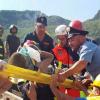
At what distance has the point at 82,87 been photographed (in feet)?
19.3

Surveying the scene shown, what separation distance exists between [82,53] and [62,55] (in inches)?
81.3

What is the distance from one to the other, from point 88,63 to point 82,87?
315mm

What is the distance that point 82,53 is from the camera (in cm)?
575

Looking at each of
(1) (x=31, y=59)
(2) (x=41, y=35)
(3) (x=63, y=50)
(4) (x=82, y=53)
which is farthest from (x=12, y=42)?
(4) (x=82, y=53)

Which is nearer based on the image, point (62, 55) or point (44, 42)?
point (62, 55)

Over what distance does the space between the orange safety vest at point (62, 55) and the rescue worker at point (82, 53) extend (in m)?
1.69

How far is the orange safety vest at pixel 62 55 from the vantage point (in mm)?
Result: 7678

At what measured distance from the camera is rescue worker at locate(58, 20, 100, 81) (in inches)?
225

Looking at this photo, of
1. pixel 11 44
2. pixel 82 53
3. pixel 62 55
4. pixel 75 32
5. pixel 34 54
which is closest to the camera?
pixel 82 53

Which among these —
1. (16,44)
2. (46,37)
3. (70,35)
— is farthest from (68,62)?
(16,44)

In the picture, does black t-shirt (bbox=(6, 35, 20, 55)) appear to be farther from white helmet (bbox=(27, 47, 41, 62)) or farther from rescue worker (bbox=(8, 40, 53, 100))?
white helmet (bbox=(27, 47, 41, 62))

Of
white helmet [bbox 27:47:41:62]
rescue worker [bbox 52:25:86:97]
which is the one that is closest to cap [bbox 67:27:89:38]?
white helmet [bbox 27:47:41:62]

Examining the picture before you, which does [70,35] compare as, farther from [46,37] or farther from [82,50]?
[46,37]

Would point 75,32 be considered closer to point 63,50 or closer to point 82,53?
point 82,53
